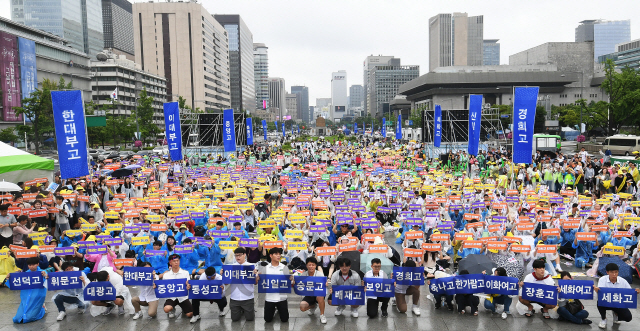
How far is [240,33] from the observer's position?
577 feet

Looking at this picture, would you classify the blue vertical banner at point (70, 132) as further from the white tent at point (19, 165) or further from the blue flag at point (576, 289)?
the blue flag at point (576, 289)

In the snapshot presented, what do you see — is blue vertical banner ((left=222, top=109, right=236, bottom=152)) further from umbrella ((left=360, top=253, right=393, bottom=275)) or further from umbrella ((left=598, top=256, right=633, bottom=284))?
umbrella ((left=598, top=256, right=633, bottom=284))

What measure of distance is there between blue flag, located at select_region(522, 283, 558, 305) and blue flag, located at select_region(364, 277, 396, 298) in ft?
7.87

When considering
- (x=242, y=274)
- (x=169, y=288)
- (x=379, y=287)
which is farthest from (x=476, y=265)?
(x=169, y=288)

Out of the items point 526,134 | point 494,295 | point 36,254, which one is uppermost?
point 526,134

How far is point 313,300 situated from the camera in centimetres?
860

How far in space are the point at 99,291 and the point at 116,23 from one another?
19843 centimetres

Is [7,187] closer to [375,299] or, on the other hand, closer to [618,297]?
[375,299]

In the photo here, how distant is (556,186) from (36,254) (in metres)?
21.0

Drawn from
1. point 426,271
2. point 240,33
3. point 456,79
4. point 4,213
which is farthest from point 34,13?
point 426,271

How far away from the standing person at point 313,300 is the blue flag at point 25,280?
4825 mm

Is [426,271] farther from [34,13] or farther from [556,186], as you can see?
[34,13]

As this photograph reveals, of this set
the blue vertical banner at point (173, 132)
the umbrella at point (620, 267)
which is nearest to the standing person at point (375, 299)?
the umbrella at point (620, 267)

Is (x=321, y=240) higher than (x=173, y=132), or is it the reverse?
(x=173, y=132)
